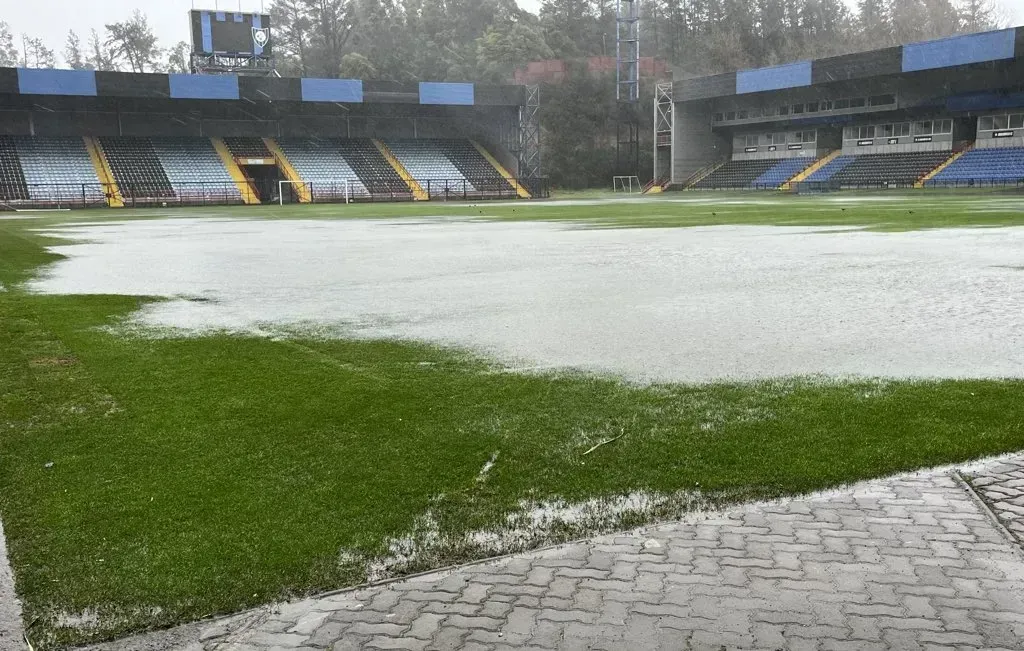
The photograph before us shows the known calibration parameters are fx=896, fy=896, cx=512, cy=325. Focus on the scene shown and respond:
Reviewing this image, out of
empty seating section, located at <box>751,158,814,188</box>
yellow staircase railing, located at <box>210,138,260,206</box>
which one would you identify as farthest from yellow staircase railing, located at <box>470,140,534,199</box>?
yellow staircase railing, located at <box>210,138,260,206</box>

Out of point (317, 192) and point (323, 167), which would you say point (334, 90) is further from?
point (317, 192)

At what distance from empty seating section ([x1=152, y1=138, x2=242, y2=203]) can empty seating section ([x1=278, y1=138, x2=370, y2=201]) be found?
4536mm

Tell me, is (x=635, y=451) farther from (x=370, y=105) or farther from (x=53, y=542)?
(x=370, y=105)

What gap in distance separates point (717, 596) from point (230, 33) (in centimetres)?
5997

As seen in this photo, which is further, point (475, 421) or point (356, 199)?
point (356, 199)

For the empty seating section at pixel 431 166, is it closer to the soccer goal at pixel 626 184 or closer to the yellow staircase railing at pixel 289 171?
the yellow staircase railing at pixel 289 171

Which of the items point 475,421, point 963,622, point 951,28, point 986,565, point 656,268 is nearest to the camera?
point 963,622

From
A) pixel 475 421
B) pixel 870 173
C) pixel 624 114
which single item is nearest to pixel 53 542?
pixel 475 421

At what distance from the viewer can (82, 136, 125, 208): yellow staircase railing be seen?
1916 inches

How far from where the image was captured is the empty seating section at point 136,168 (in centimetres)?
4952

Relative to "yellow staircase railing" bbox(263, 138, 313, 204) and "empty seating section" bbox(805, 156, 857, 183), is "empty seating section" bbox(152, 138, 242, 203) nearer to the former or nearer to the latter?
"yellow staircase railing" bbox(263, 138, 313, 204)

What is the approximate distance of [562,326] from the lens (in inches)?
314

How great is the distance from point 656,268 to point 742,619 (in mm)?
9965

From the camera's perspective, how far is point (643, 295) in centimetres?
991
